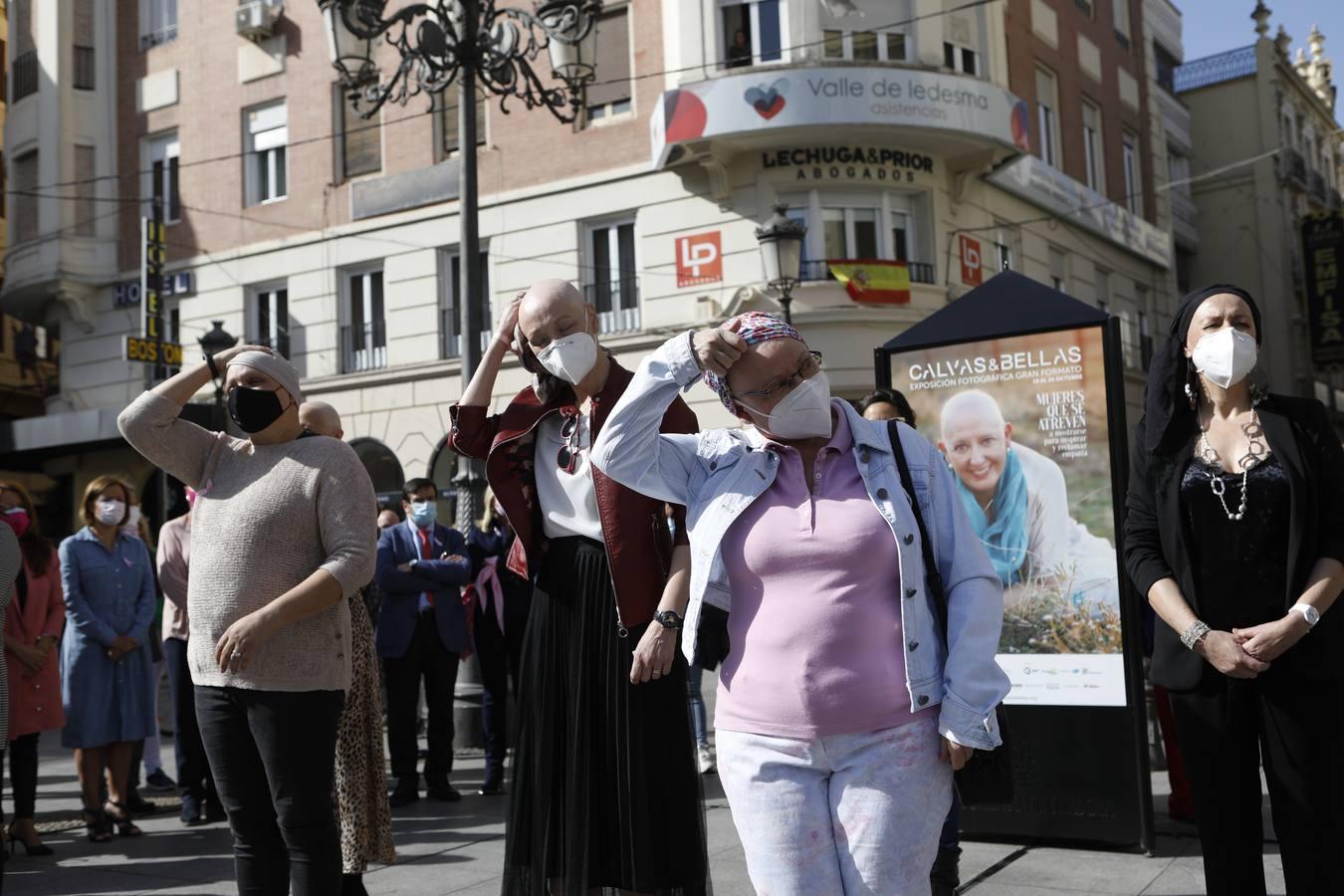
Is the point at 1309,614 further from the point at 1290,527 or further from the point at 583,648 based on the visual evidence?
the point at 583,648

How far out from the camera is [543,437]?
3961 mm

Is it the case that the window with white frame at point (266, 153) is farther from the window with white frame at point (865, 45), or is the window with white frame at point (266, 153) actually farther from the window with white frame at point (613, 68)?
the window with white frame at point (865, 45)

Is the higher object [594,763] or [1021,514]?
[1021,514]

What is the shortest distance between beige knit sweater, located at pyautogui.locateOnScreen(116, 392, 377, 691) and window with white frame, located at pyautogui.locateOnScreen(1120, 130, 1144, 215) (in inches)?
1011

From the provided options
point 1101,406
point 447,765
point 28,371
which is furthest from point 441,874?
point 28,371

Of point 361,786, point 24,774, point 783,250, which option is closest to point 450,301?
point 783,250

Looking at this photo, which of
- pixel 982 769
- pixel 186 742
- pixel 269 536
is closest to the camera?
pixel 982 769

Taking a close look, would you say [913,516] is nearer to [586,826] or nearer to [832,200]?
[586,826]

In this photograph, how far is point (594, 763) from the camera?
12.3ft

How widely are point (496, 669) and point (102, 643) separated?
2.54 meters

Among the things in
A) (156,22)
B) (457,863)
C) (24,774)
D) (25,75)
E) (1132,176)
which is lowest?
(457,863)

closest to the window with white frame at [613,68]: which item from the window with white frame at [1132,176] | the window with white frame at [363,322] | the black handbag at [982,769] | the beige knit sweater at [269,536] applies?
the window with white frame at [363,322]

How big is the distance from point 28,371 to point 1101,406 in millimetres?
31932

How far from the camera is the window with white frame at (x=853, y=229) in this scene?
1970 cm
